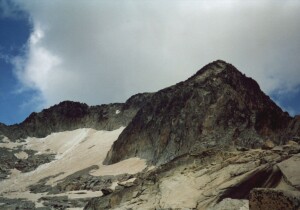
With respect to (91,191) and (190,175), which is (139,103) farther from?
(190,175)

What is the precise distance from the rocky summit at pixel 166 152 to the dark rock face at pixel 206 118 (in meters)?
0.16

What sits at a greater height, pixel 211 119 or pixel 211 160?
pixel 211 119

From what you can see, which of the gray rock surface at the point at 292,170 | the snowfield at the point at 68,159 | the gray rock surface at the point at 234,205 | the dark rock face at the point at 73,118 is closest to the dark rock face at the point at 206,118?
the snowfield at the point at 68,159

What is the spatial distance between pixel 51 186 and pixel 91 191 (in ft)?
39.7

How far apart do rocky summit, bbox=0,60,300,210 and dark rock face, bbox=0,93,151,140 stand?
0.30 m

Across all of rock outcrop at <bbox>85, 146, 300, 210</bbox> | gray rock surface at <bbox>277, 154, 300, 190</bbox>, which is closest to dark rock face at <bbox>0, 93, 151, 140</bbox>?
rock outcrop at <bbox>85, 146, 300, 210</bbox>

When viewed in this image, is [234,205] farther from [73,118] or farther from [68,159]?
[73,118]

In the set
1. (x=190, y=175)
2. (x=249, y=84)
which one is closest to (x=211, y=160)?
(x=190, y=175)

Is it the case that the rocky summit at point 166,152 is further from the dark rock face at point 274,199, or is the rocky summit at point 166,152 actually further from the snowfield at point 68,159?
the snowfield at point 68,159

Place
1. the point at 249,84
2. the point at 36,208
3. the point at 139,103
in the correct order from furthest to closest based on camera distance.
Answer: the point at 139,103 < the point at 249,84 < the point at 36,208

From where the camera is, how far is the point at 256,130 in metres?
51.0

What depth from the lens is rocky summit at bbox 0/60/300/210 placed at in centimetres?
1812

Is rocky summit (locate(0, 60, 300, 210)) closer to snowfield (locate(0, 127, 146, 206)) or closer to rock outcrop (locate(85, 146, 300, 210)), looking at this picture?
rock outcrop (locate(85, 146, 300, 210))

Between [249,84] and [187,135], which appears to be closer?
[187,135]
